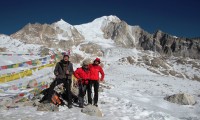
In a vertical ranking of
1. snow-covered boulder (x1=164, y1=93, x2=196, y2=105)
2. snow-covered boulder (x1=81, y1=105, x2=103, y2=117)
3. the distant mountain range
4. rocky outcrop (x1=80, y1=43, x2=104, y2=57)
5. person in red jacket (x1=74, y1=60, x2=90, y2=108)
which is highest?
the distant mountain range

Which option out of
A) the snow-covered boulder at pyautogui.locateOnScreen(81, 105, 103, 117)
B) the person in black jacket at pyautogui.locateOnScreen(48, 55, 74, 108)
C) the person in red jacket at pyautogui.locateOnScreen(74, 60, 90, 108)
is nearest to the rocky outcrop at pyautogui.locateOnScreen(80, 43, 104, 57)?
the person in red jacket at pyautogui.locateOnScreen(74, 60, 90, 108)

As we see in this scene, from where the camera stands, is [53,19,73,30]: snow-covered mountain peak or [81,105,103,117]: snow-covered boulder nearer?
[81,105,103,117]: snow-covered boulder

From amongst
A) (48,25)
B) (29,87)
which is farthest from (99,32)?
(29,87)

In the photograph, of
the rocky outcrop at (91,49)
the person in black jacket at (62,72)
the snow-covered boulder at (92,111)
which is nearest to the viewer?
the snow-covered boulder at (92,111)

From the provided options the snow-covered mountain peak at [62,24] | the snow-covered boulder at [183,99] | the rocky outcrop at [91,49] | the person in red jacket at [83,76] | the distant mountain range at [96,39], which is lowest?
the snow-covered boulder at [183,99]

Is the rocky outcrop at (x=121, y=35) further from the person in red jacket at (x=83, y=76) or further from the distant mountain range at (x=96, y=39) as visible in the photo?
the person in red jacket at (x=83, y=76)

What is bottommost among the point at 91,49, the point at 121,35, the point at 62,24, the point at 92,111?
the point at 92,111

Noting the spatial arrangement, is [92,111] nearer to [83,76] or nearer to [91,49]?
[83,76]

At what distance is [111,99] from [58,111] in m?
4.64

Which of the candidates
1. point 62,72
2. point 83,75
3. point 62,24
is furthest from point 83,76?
point 62,24

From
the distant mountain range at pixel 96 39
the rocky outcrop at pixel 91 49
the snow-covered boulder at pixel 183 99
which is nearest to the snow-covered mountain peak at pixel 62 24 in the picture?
the distant mountain range at pixel 96 39

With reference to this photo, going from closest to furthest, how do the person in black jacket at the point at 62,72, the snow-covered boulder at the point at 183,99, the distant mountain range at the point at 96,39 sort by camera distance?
the person in black jacket at the point at 62,72
the snow-covered boulder at the point at 183,99
the distant mountain range at the point at 96,39

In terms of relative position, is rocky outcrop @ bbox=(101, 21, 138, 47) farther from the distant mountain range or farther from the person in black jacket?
the person in black jacket

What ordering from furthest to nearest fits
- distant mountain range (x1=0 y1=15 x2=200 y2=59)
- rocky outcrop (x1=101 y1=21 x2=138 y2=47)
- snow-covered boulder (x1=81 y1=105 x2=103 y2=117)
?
rocky outcrop (x1=101 y1=21 x2=138 y2=47) < distant mountain range (x1=0 y1=15 x2=200 y2=59) < snow-covered boulder (x1=81 y1=105 x2=103 y2=117)
